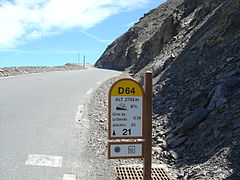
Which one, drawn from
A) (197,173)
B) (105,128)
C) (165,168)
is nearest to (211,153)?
(197,173)

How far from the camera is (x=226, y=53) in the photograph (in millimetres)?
7734

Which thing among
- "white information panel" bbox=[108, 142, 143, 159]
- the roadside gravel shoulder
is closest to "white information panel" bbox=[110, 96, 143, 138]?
"white information panel" bbox=[108, 142, 143, 159]

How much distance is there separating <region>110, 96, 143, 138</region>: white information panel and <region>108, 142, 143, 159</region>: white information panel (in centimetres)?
15

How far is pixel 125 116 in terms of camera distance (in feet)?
11.2

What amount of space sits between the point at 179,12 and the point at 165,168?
17.3m

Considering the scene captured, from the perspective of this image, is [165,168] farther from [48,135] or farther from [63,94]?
[63,94]

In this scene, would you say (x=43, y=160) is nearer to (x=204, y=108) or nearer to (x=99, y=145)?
(x=99, y=145)

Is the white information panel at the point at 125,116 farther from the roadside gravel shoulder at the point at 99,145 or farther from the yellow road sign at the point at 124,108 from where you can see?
the roadside gravel shoulder at the point at 99,145

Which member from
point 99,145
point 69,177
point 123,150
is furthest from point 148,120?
point 99,145

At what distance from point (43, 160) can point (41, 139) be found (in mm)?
1190

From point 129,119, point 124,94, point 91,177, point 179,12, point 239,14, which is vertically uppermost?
point 179,12

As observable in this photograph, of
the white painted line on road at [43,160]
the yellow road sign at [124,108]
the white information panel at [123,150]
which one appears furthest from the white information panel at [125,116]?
the white painted line on road at [43,160]

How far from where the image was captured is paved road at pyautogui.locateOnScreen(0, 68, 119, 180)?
4.55 metres

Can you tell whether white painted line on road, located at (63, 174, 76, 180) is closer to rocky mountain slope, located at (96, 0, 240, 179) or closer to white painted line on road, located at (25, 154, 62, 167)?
white painted line on road, located at (25, 154, 62, 167)
